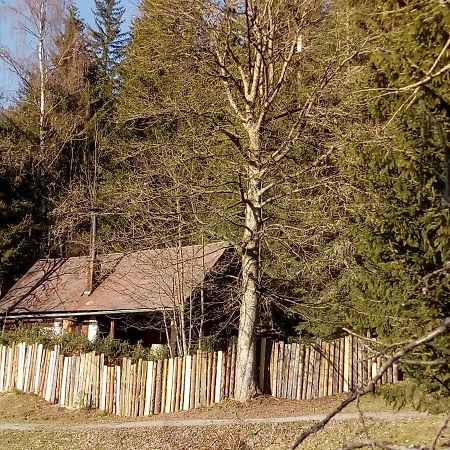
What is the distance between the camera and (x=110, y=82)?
3956cm

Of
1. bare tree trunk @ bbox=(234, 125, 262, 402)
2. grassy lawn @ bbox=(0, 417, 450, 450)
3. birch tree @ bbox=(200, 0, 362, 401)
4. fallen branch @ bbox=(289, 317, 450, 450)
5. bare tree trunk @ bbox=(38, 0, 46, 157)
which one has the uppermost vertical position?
bare tree trunk @ bbox=(38, 0, 46, 157)

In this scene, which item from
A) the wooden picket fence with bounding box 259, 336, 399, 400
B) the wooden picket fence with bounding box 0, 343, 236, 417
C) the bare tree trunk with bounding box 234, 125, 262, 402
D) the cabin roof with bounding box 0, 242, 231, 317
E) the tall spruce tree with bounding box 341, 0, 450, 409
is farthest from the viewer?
the cabin roof with bounding box 0, 242, 231, 317

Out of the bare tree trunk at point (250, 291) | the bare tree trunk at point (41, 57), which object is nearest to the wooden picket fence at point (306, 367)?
the bare tree trunk at point (250, 291)

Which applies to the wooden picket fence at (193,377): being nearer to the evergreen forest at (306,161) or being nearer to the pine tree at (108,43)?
the evergreen forest at (306,161)

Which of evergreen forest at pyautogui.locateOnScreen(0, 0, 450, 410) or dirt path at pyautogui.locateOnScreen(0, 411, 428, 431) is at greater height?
evergreen forest at pyautogui.locateOnScreen(0, 0, 450, 410)

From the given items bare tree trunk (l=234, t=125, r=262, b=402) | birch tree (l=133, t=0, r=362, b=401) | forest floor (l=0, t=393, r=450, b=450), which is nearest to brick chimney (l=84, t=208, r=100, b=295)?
forest floor (l=0, t=393, r=450, b=450)

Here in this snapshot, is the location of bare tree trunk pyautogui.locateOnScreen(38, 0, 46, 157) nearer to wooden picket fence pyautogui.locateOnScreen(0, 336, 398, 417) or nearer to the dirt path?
wooden picket fence pyautogui.locateOnScreen(0, 336, 398, 417)

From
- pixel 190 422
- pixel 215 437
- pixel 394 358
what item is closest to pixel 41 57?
pixel 190 422

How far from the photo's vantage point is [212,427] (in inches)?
556

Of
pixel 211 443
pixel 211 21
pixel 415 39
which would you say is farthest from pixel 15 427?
pixel 415 39

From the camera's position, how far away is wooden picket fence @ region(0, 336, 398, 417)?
17109mm

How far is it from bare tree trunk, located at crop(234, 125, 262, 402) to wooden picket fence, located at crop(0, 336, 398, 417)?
0.53m

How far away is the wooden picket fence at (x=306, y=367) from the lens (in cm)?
1770

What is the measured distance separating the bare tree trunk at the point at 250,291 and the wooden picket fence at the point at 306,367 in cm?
97
